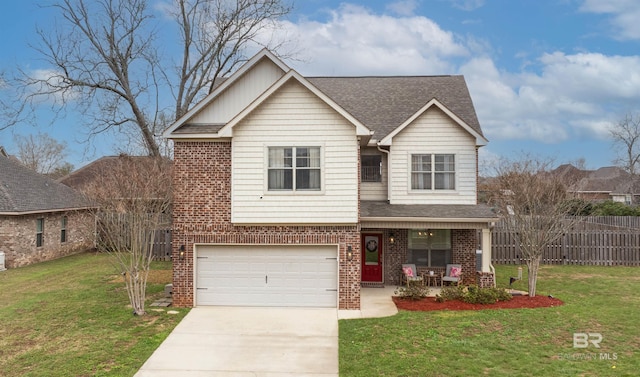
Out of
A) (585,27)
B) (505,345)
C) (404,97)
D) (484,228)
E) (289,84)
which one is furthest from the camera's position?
(585,27)

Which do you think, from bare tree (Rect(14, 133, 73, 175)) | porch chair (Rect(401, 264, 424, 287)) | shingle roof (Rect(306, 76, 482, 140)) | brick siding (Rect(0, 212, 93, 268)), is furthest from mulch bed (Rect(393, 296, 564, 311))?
bare tree (Rect(14, 133, 73, 175))

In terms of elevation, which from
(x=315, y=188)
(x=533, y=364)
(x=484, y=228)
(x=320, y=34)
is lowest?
(x=533, y=364)

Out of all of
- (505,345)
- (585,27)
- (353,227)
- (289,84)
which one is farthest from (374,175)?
→ (585,27)

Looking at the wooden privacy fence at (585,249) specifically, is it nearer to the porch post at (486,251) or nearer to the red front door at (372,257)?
the porch post at (486,251)

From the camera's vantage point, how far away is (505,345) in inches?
333

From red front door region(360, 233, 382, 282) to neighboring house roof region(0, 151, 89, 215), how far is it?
54.2 ft

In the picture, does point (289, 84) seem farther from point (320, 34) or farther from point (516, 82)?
point (516, 82)

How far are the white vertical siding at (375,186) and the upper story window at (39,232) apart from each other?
17407 millimetres

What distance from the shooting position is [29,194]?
20578 millimetres

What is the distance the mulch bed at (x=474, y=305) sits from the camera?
11344 mm

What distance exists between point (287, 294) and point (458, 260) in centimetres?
679

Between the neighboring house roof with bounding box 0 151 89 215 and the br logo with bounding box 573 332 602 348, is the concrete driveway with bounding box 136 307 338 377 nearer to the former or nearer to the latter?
the br logo with bounding box 573 332 602 348

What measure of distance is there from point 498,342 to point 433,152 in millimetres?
7613

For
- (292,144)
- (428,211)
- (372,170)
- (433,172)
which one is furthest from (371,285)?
(292,144)
